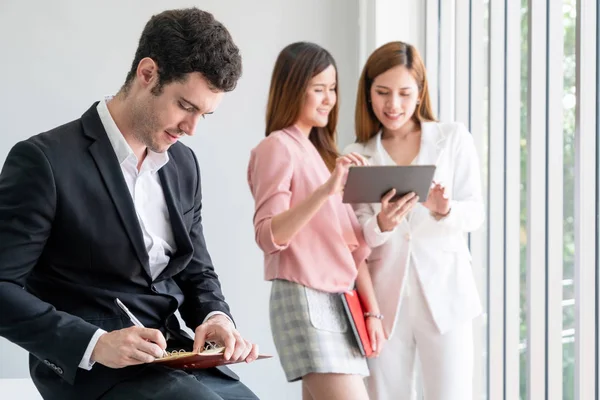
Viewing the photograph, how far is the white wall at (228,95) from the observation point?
3.51m

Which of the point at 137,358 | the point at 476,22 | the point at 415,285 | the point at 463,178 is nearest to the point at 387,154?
the point at 463,178

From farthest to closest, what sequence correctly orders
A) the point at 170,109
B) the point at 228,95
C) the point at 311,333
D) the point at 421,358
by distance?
the point at 228,95 → the point at 421,358 → the point at 311,333 → the point at 170,109

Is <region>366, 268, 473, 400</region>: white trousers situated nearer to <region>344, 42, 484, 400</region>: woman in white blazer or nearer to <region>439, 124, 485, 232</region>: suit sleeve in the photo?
<region>344, 42, 484, 400</region>: woman in white blazer

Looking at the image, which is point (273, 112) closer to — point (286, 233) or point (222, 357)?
point (286, 233)

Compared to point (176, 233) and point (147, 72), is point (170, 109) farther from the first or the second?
point (176, 233)

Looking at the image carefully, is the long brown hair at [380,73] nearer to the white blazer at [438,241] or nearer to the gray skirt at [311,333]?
the white blazer at [438,241]

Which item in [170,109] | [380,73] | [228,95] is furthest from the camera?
[228,95]

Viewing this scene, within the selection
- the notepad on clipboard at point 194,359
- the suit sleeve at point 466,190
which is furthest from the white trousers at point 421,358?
the notepad on clipboard at point 194,359

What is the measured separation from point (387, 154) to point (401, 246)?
31 centimetres

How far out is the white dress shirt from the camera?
1.85 m

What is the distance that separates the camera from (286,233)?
239cm

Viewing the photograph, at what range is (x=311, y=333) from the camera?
236 centimetres

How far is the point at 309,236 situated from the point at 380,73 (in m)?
0.62

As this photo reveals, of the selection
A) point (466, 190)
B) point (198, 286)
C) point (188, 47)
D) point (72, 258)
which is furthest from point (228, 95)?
point (72, 258)
